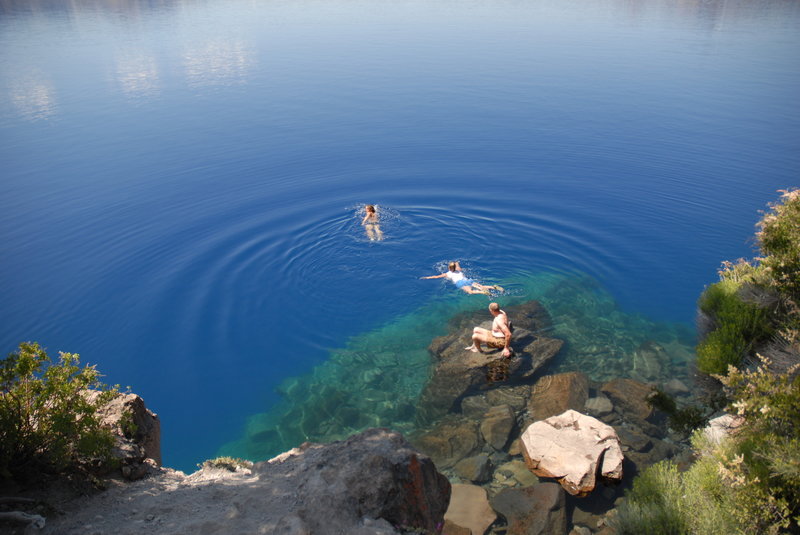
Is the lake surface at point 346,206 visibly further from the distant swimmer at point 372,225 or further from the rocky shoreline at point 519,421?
the rocky shoreline at point 519,421

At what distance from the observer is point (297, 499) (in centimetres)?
822

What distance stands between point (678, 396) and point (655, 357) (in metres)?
1.62

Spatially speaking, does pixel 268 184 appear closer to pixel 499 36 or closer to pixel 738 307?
pixel 738 307

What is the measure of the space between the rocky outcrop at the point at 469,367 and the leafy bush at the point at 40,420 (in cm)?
796

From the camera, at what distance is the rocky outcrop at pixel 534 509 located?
10.5 metres

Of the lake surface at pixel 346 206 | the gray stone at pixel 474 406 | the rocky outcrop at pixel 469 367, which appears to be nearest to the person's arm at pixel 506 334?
the rocky outcrop at pixel 469 367

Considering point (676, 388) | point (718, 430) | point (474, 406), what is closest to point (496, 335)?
point (474, 406)

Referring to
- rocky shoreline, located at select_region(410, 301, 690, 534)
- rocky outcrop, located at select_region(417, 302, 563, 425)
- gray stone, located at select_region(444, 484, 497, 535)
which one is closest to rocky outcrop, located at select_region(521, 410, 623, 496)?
rocky shoreline, located at select_region(410, 301, 690, 534)

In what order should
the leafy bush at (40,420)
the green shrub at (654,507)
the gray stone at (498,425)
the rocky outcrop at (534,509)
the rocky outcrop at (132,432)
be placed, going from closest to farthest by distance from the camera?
the leafy bush at (40,420), the green shrub at (654,507), the rocky outcrop at (132,432), the rocky outcrop at (534,509), the gray stone at (498,425)

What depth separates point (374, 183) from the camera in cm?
2575

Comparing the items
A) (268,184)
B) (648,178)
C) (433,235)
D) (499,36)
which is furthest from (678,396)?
(499,36)

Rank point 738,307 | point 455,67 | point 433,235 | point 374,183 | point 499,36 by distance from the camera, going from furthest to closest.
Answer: point 499,36
point 455,67
point 374,183
point 433,235
point 738,307

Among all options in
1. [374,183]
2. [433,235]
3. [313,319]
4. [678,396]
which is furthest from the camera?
[374,183]

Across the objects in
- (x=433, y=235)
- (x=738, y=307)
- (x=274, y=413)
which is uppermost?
(x=738, y=307)
